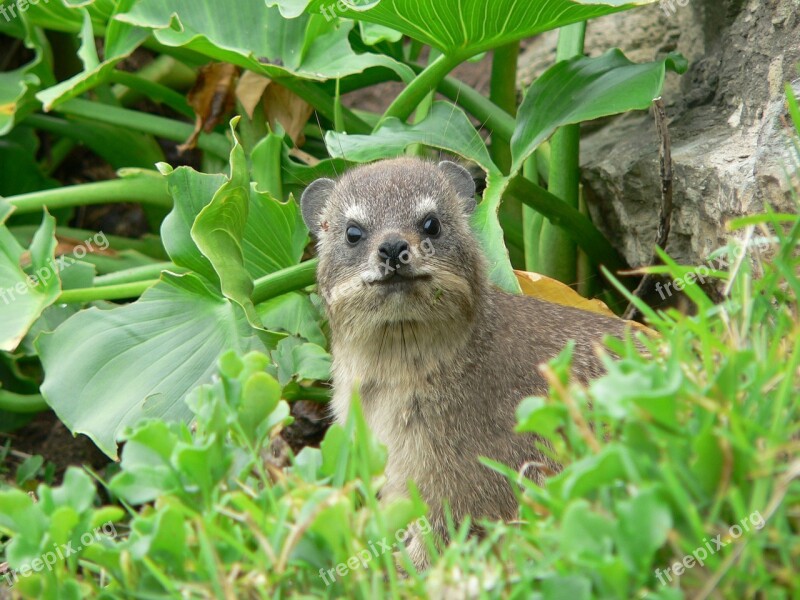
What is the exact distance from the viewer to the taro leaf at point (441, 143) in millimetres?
4016

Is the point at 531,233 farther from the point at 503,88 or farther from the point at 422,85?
the point at 422,85

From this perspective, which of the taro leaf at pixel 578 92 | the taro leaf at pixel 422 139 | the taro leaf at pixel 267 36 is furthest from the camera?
the taro leaf at pixel 267 36

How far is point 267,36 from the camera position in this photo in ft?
15.2

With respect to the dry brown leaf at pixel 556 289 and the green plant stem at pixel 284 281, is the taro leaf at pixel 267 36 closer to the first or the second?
the green plant stem at pixel 284 281

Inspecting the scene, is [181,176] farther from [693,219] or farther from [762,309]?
[762,309]

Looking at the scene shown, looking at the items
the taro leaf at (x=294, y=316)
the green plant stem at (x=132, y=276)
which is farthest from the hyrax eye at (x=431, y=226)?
the green plant stem at (x=132, y=276)

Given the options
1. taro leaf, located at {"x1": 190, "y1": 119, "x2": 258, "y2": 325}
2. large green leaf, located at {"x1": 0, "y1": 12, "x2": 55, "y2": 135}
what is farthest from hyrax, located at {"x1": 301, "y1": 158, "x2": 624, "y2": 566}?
large green leaf, located at {"x1": 0, "y1": 12, "x2": 55, "y2": 135}

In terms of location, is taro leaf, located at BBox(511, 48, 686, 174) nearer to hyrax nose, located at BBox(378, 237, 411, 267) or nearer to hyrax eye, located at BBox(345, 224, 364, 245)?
hyrax eye, located at BBox(345, 224, 364, 245)

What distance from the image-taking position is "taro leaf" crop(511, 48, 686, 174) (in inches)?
161

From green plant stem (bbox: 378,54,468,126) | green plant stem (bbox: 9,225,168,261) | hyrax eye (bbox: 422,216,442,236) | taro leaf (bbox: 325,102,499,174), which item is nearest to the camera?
hyrax eye (bbox: 422,216,442,236)

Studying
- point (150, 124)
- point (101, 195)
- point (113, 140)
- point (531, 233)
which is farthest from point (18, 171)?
point (531, 233)

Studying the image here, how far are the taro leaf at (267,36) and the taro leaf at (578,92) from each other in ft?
2.33

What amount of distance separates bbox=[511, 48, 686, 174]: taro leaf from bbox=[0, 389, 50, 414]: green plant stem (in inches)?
102

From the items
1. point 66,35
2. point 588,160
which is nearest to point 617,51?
point 588,160
